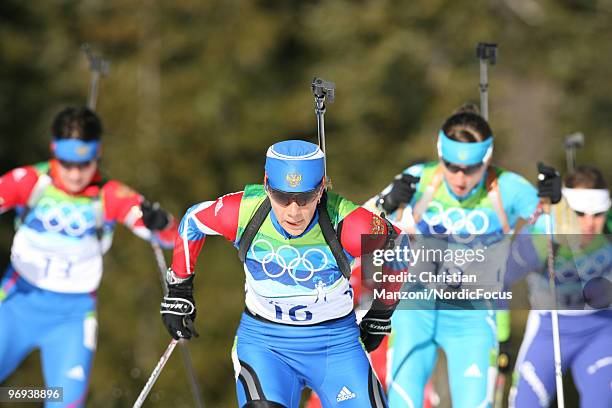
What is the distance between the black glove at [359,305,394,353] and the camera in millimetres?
6930

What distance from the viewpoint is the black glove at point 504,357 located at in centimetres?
833

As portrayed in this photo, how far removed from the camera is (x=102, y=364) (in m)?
23.2

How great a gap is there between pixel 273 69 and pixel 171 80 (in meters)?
2.23

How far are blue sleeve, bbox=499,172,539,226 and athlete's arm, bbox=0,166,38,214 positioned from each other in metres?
3.32

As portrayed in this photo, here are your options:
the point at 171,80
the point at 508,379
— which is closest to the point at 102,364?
the point at 171,80

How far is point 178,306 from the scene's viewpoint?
22.9 ft

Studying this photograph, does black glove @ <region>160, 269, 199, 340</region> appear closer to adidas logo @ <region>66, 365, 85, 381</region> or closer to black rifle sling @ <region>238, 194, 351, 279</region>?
black rifle sling @ <region>238, 194, 351, 279</region>

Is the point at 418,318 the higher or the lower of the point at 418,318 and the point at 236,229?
the lower

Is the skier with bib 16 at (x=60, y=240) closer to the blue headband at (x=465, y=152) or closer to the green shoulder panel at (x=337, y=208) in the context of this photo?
the blue headband at (x=465, y=152)

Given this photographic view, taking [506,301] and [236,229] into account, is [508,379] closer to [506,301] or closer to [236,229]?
[506,301]

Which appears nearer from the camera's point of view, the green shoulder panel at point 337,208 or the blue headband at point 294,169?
the blue headband at point 294,169

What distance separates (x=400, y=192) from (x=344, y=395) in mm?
1921

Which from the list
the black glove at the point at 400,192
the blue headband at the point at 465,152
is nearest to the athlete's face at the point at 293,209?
the black glove at the point at 400,192

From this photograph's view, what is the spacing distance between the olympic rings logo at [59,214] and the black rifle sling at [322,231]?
2348 millimetres
